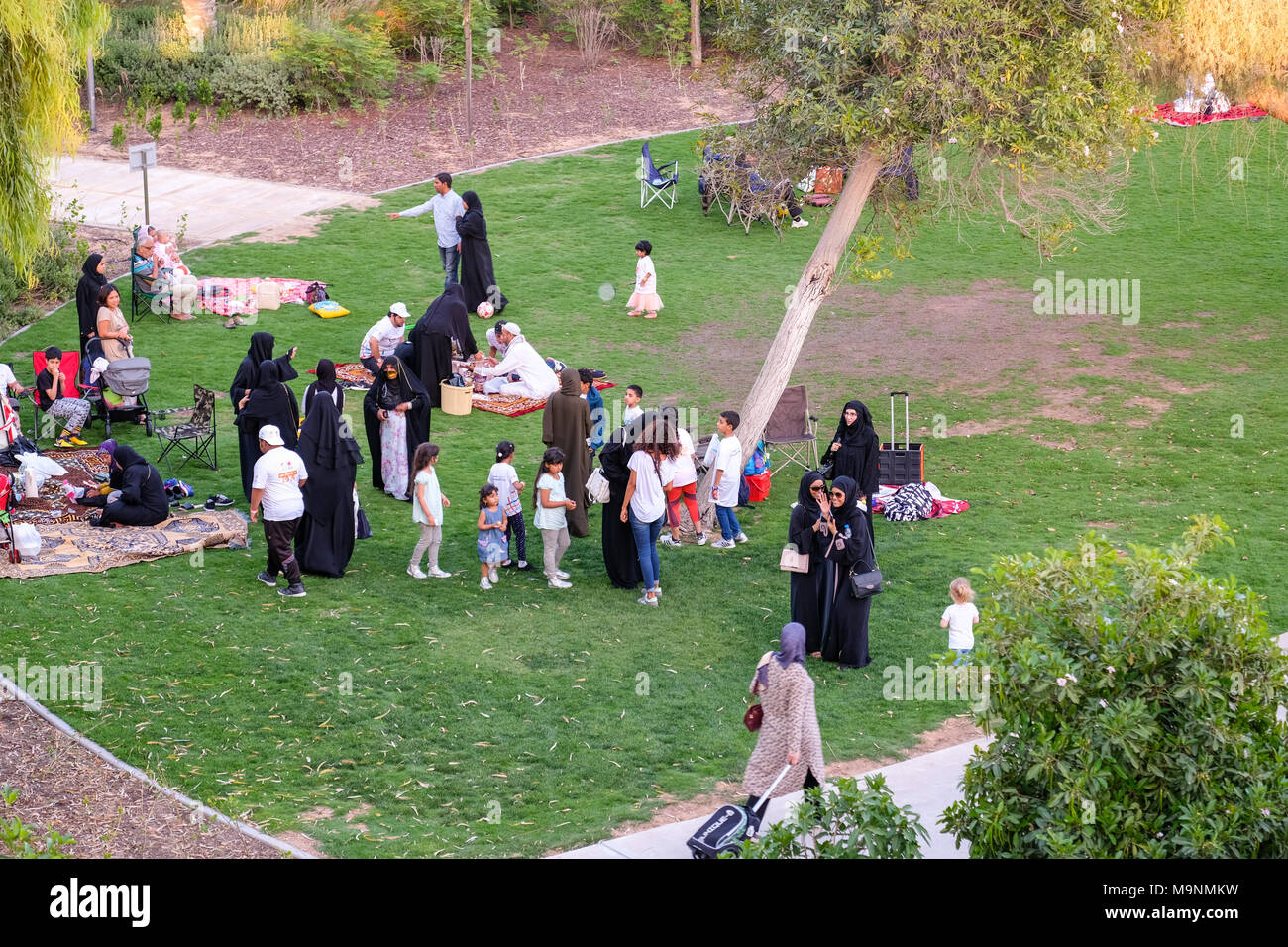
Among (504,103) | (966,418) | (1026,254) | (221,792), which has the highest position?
(504,103)

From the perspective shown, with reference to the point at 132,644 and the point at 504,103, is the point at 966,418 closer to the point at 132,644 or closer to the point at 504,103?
the point at 132,644

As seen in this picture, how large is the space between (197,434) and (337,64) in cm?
1630

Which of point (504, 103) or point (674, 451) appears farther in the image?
point (504, 103)

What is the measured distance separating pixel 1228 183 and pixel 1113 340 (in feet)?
27.8

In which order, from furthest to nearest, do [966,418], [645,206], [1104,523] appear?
[645,206], [966,418], [1104,523]

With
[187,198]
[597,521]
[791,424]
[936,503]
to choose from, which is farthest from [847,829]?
[187,198]

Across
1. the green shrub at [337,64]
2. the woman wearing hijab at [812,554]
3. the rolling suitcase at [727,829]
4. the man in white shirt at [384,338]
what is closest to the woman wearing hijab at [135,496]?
the man in white shirt at [384,338]

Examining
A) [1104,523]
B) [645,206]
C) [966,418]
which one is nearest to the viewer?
[1104,523]

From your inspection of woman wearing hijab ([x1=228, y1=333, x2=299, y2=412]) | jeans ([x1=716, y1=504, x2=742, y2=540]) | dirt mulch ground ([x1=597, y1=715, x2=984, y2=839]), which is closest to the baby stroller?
woman wearing hijab ([x1=228, y1=333, x2=299, y2=412])

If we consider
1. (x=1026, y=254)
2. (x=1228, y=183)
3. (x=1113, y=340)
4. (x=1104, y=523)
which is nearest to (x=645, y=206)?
(x=1026, y=254)

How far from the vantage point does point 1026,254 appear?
2427 cm

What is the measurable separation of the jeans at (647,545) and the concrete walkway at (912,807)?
3.18m

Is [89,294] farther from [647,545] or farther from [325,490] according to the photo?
[647,545]

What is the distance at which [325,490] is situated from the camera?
41.5ft
